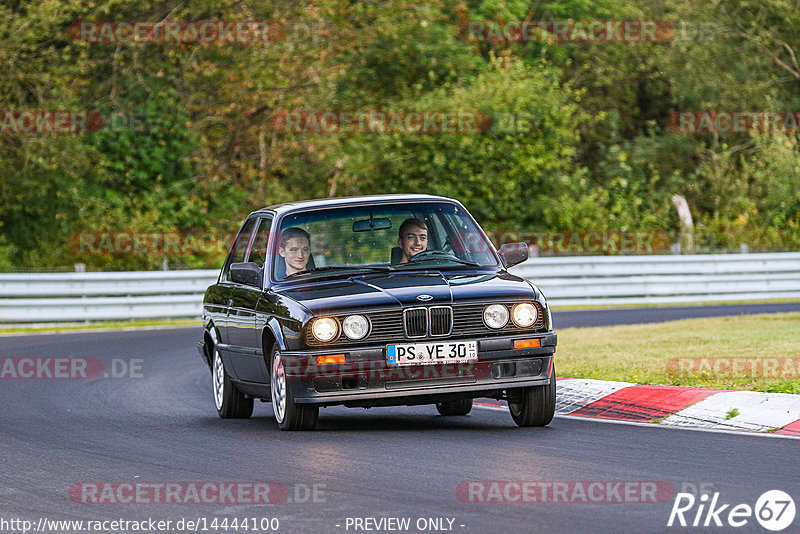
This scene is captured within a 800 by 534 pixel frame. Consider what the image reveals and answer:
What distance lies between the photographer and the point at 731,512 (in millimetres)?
6254

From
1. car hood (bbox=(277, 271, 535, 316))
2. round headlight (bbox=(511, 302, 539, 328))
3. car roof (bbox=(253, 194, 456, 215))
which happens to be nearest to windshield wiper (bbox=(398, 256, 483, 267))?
car hood (bbox=(277, 271, 535, 316))

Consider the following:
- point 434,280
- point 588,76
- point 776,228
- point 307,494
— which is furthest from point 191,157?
point 307,494

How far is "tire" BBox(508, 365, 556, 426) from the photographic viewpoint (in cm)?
970

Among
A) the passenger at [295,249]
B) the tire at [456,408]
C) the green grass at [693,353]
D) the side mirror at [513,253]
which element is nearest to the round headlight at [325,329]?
the passenger at [295,249]

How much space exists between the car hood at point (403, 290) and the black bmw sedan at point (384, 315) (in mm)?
10

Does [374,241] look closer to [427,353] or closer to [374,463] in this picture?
[427,353]

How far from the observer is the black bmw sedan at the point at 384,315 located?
923 cm

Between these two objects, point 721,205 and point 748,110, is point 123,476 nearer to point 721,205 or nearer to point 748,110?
point 721,205

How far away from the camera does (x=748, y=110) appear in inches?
1651

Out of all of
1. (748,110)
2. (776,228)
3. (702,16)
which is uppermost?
(702,16)

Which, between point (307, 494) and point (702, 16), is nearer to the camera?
point (307, 494)

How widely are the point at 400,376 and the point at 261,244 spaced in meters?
2.35

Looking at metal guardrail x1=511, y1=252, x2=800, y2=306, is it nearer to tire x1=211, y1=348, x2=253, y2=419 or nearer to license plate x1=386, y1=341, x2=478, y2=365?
tire x1=211, y1=348, x2=253, y2=419

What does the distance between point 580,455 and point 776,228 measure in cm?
2598
